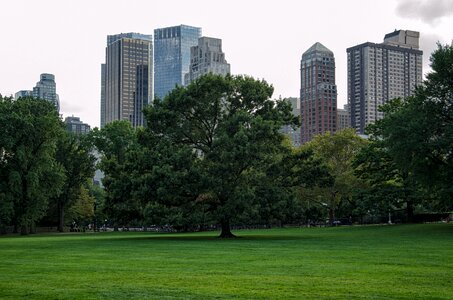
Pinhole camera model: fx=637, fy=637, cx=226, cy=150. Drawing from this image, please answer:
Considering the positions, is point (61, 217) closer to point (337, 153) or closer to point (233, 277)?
point (337, 153)

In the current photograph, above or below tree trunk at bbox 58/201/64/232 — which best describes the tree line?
above

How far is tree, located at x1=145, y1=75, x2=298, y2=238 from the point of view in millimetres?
47000

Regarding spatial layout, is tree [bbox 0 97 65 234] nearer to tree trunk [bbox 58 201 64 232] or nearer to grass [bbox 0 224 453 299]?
tree trunk [bbox 58 201 64 232]

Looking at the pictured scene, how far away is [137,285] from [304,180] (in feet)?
124

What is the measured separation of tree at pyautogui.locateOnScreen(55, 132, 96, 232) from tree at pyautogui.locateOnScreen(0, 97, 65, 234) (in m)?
16.0

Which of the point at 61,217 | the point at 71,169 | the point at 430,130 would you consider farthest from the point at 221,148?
the point at 61,217

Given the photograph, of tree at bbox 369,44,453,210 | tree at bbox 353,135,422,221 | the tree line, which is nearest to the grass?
the tree line

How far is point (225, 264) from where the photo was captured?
71.5 feet

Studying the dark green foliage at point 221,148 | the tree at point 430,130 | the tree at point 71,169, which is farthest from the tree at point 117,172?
the tree at point 430,130

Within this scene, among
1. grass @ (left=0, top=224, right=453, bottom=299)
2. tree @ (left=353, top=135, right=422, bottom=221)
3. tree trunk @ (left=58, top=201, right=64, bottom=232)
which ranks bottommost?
tree trunk @ (left=58, top=201, right=64, bottom=232)

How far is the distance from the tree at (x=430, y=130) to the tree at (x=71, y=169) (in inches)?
2246

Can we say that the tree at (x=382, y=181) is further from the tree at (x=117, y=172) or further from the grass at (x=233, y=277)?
the grass at (x=233, y=277)

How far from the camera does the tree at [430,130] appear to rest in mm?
48844

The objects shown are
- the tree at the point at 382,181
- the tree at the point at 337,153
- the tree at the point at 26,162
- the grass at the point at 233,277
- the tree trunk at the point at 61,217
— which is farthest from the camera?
the tree trunk at the point at 61,217
